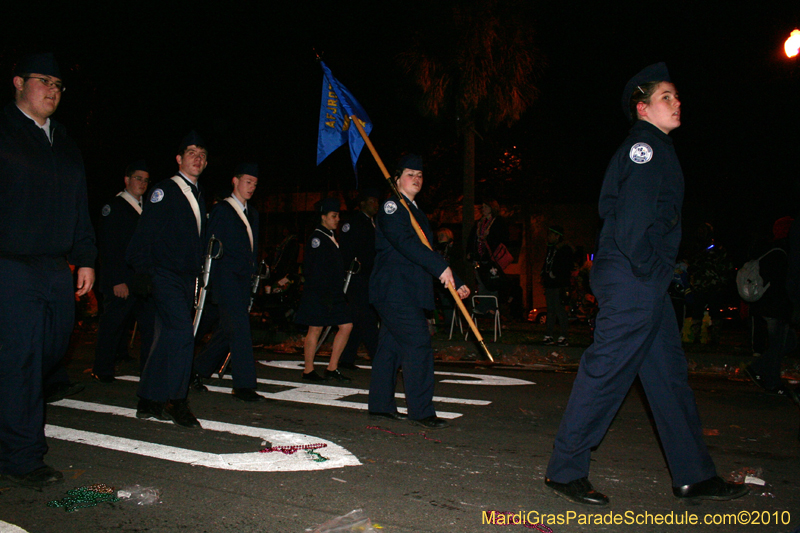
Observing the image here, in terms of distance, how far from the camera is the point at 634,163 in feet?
11.0

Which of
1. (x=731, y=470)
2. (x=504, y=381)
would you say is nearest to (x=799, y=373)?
(x=504, y=381)

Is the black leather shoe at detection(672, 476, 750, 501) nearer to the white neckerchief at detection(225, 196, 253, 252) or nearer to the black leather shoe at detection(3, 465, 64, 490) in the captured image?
the black leather shoe at detection(3, 465, 64, 490)

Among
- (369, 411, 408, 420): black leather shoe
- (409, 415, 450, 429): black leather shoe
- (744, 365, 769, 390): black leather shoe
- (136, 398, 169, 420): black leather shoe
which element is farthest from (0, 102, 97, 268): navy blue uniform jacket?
(744, 365, 769, 390): black leather shoe

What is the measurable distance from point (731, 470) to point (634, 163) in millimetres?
2009

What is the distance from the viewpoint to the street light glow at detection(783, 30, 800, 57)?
10.5m

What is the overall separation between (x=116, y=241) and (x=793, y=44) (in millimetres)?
10354

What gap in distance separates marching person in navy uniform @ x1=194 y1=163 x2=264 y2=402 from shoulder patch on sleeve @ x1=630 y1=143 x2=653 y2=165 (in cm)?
369

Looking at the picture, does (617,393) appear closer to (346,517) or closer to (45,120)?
(346,517)

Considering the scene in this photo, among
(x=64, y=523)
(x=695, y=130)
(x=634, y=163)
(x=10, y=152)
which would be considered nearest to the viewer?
(x=64, y=523)

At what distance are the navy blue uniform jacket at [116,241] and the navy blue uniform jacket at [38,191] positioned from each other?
3.42m

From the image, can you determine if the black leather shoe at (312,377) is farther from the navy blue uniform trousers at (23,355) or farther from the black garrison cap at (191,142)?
the navy blue uniform trousers at (23,355)

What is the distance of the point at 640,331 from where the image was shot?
335 cm

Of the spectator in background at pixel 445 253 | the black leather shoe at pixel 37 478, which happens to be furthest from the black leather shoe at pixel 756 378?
the black leather shoe at pixel 37 478

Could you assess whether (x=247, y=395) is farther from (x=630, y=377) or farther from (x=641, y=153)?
(x=641, y=153)
